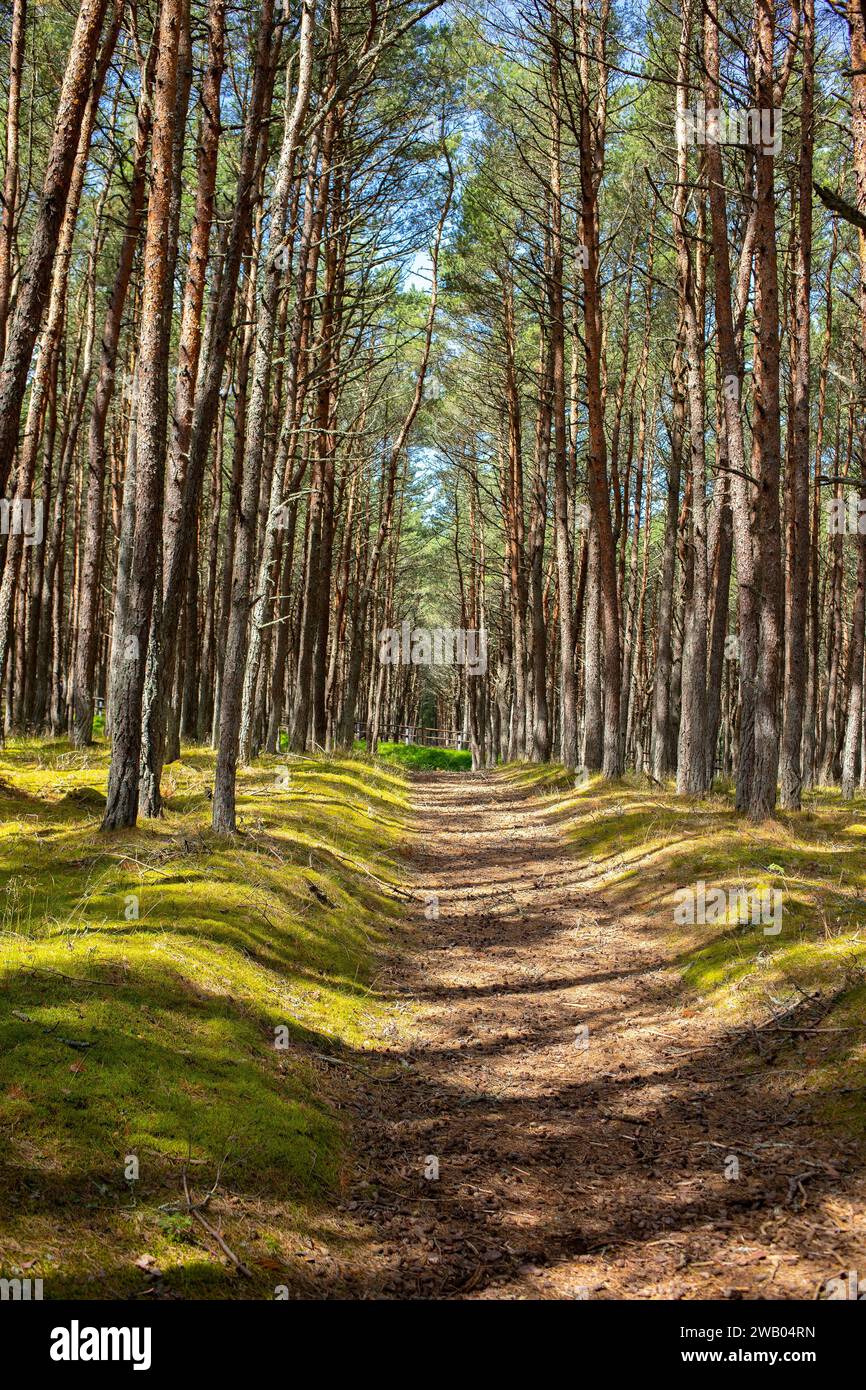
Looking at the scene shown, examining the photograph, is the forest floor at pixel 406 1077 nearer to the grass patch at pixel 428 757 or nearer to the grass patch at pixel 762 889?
the grass patch at pixel 762 889

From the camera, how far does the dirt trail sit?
379cm

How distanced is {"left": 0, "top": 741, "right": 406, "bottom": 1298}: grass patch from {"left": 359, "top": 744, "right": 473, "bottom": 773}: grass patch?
1181 inches

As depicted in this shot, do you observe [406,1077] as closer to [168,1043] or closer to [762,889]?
[168,1043]

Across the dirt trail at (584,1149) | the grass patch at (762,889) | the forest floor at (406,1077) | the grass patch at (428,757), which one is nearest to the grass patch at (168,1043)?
the forest floor at (406,1077)

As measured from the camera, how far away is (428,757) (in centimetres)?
4300

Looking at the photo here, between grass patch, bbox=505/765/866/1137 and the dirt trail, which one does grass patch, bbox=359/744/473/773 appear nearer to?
grass patch, bbox=505/765/866/1137

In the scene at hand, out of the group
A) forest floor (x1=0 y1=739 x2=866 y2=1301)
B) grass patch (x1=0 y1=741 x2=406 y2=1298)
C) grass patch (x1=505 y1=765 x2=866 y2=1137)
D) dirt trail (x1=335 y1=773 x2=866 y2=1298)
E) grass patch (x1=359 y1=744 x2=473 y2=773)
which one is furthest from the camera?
grass patch (x1=359 y1=744 x2=473 y2=773)

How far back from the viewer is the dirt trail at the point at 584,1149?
379cm

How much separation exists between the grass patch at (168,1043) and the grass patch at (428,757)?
1181 inches

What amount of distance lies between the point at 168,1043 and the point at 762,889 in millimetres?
4931

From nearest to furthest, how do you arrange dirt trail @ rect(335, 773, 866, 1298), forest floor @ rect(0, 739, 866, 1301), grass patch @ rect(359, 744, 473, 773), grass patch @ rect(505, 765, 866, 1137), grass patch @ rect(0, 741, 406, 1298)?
1. grass patch @ rect(0, 741, 406, 1298)
2. forest floor @ rect(0, 739, 866, 1301)
3. dirt trail @ rect(335, 773, 866, 1298)
4. grass patch @ rect(505, 765, 866, 1137)
5. grass patch @ rect(359, 744, 473, 773)

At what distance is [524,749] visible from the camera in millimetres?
33125

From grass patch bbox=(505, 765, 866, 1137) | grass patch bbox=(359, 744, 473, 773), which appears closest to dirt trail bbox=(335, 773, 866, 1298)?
grass patch bbox=(505, 765, 866, 1137)

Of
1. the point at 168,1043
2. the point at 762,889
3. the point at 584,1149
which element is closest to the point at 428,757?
the point at 762,889
